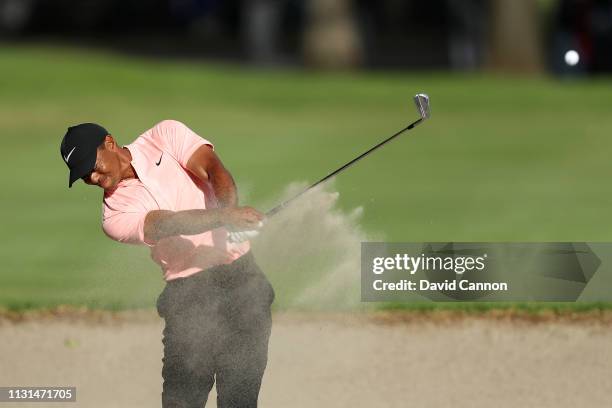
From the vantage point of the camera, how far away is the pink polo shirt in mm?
6824

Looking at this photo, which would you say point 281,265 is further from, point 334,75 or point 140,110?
point 334,75

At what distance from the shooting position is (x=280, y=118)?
77.0 ft

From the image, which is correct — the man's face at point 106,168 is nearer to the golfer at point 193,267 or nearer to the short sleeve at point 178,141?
the golfer at point 193,267

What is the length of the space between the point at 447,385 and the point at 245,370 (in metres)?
2.22

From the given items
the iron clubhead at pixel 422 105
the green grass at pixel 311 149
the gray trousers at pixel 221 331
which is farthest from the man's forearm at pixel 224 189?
the green grass at pixel 311 149

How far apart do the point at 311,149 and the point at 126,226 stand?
13379 mm

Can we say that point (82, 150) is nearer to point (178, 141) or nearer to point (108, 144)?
point (108, 144)

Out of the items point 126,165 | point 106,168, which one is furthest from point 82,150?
point 126,165

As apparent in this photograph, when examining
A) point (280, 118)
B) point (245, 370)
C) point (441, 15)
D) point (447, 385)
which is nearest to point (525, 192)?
point (280, 118)

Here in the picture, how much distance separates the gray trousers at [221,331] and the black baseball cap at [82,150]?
679 mm

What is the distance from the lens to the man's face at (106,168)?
6770 millimetres

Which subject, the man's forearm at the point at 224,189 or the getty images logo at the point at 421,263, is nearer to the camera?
the man's forearm at the point at 224,189

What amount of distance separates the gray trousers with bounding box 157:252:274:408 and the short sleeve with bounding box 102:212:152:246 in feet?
1.06

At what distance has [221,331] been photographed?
6879mm
